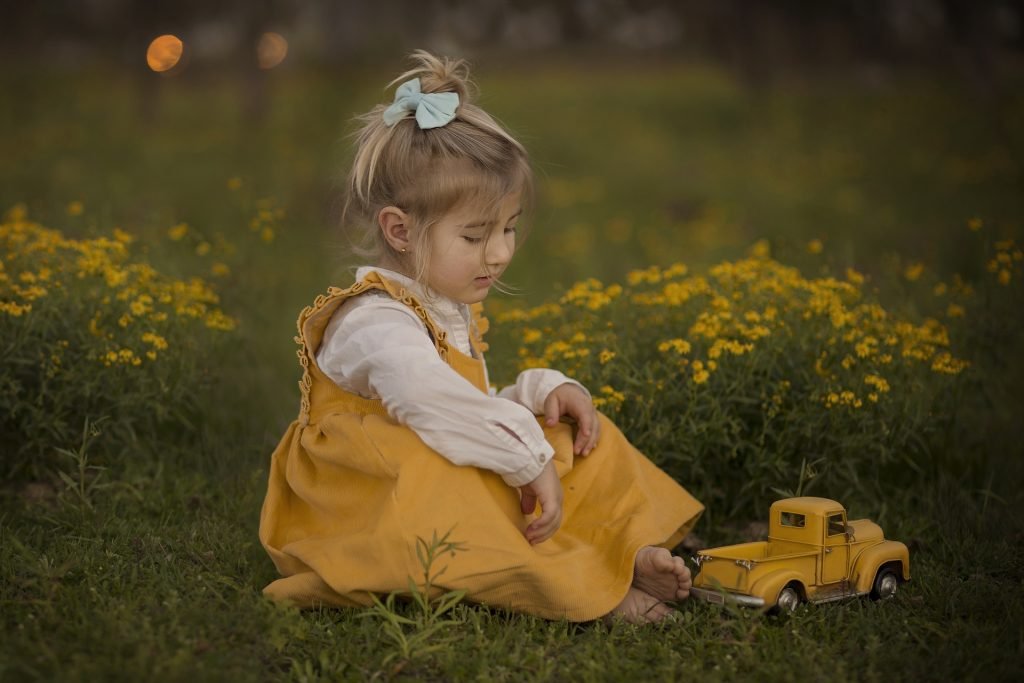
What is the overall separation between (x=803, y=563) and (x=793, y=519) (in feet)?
0.42

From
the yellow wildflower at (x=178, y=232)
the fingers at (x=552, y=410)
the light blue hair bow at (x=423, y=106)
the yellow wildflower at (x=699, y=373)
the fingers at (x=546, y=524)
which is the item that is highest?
the light blue hair bow at (x=423, y=106)

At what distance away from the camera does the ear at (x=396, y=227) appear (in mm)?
2740

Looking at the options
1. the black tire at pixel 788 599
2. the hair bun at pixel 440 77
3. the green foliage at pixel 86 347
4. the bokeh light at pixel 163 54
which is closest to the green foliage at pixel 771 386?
the black tire at pixel 788 599

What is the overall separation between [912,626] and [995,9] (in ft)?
29.8

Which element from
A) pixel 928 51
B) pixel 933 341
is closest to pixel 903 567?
pixel 933 341

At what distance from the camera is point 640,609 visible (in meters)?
2.61

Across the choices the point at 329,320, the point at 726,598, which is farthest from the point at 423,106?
the point at 726,598

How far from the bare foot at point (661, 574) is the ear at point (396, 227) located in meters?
0.94

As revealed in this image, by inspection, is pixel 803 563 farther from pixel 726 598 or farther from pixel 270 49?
pixel 270 49

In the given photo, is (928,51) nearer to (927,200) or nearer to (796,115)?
(796,115)

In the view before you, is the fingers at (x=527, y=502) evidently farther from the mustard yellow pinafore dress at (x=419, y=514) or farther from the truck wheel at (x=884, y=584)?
the truck wheel at (x=884, y=584)

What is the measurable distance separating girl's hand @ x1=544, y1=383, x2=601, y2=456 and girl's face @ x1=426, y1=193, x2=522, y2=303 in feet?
1.20

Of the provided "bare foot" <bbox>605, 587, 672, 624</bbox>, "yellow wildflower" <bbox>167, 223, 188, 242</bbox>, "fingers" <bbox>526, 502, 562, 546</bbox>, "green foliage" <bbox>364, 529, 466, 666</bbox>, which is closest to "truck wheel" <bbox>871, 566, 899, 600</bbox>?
"bare foot" <bbox>605, 587, 672, 624</bbox>

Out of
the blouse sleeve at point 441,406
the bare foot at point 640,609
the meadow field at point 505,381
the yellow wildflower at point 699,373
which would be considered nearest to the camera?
the meadow field at point 505,381
